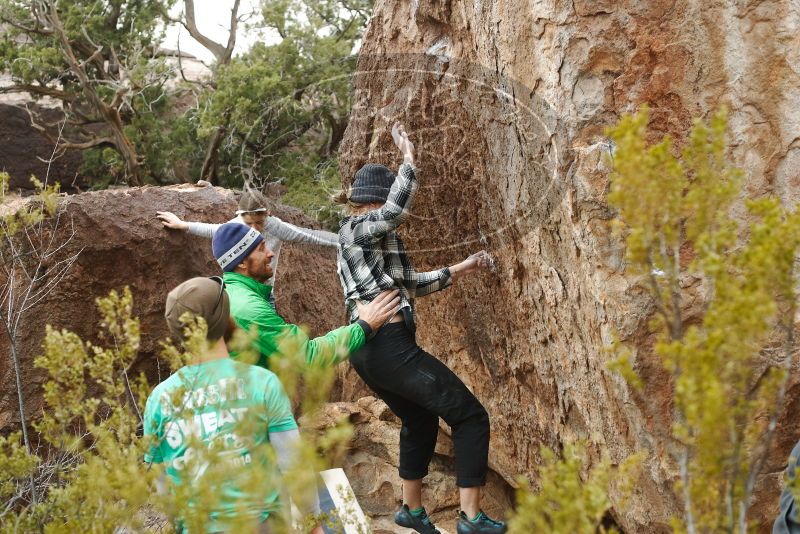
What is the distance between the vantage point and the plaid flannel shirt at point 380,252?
362cm

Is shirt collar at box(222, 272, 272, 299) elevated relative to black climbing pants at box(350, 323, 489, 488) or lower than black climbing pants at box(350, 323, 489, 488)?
elevated

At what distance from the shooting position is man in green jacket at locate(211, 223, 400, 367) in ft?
10.2

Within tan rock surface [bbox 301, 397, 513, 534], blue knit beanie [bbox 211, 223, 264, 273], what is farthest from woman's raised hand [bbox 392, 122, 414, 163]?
tan rock surface [bbox 301, 397, 513, 534]

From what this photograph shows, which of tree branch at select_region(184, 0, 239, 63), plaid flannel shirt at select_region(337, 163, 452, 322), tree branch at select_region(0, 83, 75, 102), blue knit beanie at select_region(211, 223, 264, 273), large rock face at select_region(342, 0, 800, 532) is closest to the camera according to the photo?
large rock face at select_region(342, 0, 800, 532)

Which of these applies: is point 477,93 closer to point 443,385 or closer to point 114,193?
point 443,385

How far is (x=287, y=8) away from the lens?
1281 centimetres

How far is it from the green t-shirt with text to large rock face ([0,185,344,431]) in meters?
2.58

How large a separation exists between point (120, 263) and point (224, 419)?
2.81 meters

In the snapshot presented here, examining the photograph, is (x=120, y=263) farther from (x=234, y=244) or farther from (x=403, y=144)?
(x=403, y=144)

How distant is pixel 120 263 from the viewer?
498 cm

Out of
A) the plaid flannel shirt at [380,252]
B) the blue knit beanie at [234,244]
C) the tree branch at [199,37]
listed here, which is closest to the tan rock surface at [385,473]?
the plaid flannel shirt at [380,252]

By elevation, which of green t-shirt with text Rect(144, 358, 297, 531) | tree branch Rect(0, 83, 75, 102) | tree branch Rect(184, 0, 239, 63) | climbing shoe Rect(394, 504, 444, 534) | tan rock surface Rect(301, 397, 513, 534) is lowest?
tan rock surface Rect(301, 397, 513, 534)

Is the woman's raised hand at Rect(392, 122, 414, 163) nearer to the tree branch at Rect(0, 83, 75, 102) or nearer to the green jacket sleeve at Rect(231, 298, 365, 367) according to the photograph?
the green jacket sleeve at Rect(231, 298, 365, 367)

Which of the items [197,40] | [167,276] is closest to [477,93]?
[167,276]
